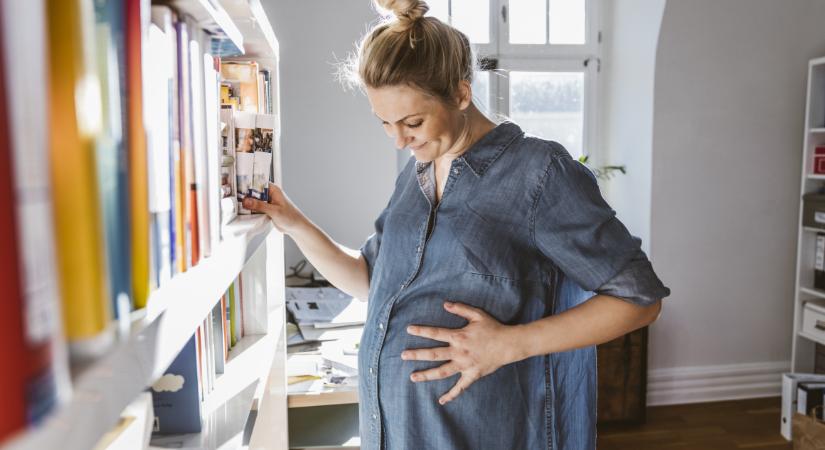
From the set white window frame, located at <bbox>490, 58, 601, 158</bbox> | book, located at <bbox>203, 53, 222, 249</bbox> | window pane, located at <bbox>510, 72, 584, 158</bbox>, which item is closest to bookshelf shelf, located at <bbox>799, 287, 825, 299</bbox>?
white window frame, located at <bbox>490, 58, 601, 158</bbox>

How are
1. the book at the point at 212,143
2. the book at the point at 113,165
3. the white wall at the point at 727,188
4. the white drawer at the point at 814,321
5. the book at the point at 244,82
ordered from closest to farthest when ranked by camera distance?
1. the book at the point at 113,165
2. the book at the point at 212,143
3. the book at the point at 244,82
4. the white drawer at the point at 814,321
5. the white wall at the point at 727,188

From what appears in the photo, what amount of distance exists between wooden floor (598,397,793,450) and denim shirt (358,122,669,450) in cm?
189

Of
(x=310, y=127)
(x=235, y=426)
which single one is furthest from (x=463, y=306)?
(x=310, y=127)

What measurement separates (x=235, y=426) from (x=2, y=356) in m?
0.83

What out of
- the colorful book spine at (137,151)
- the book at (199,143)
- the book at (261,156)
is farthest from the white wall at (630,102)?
the colorful book spine at (137,151)

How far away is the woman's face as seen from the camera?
1105 millimetres

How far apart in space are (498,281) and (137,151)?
77cm

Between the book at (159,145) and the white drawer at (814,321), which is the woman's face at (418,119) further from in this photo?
the white drawer at (814,321)

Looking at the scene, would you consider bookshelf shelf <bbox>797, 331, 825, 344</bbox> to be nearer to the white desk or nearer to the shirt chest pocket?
the white desk

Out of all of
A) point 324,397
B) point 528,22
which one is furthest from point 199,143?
point 528,22

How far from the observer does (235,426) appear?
102cm

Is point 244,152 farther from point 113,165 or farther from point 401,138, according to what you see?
point 113,165

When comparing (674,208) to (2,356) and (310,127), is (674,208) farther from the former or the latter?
(2,356)

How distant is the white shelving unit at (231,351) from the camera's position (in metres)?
0.34
